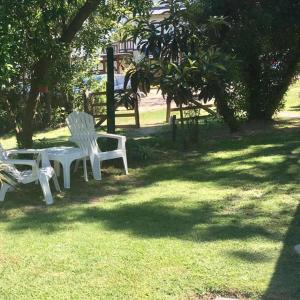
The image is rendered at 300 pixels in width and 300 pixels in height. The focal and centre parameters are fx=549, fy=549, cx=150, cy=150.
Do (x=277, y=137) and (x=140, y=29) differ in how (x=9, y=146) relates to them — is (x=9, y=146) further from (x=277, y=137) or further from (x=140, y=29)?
(x=277, y=137)

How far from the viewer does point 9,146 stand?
13.0m

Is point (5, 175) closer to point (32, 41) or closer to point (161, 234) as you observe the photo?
point (32, 41)

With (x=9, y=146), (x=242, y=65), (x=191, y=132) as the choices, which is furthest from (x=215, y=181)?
(x=9, y=146)

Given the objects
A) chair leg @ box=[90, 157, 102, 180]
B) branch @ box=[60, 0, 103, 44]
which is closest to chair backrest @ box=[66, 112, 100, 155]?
chair leg @ box=[90, 157, 102, 180]

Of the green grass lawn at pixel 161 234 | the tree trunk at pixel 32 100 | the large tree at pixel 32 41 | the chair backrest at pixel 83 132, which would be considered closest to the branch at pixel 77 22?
the large tree at pixel 32 41

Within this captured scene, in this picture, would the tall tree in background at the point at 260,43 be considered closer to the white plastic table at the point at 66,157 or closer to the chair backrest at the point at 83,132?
the chair backrest at the point at 83,132

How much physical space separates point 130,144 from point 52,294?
6242 mm

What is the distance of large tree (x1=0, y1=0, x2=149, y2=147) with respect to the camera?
21.1 feet

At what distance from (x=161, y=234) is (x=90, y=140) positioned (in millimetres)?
A: 3267

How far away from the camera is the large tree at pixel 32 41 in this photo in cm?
645

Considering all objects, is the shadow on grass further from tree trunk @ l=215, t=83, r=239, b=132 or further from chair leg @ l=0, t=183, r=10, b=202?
tree trunk @ l=215, t=83, r=239, b=132

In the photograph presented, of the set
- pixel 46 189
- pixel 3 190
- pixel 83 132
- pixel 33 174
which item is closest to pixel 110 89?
pixel 83 132

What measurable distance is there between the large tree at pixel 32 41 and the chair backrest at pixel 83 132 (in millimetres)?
791

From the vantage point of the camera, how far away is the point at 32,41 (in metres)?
7.36
